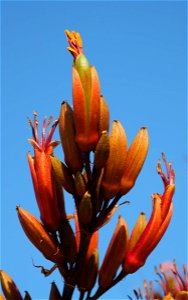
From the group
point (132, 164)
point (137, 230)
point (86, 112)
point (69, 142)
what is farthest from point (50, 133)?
point (137, 230)

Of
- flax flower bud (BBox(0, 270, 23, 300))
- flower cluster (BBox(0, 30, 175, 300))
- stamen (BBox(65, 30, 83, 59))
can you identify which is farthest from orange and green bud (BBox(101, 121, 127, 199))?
flax flower bud (BBox(0, 270, 23, 300))

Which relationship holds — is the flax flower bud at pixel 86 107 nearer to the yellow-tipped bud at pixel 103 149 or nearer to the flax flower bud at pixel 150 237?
the yellow-tipped bud at pixel 103 149

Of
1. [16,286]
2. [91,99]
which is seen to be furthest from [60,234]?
[91,99]

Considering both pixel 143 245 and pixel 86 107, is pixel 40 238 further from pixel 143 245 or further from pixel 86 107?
pixel 86 107

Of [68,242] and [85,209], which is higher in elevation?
[85,209]

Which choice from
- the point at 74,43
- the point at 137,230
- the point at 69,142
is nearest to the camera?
the point at 69,142

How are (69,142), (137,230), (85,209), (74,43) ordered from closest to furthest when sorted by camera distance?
(85,209) < (69,142) < (137,230) < (74,43)

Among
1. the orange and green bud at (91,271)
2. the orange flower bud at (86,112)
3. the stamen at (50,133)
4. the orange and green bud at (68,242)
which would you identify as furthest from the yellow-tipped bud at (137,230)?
the stamen at (50,133)

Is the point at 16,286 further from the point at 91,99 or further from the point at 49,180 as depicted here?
the point at 91,99
